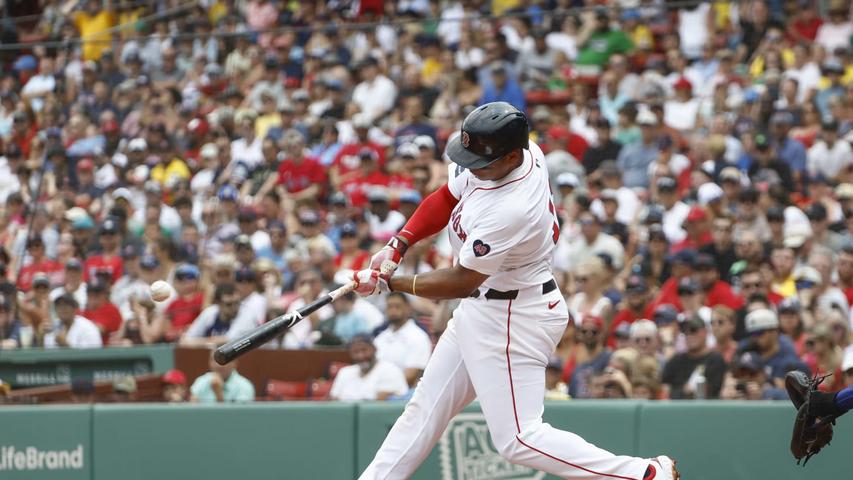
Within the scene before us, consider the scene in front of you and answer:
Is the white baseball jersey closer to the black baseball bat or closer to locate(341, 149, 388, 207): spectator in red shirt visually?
the black baseball bat

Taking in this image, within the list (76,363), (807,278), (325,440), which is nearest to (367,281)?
(325,440)

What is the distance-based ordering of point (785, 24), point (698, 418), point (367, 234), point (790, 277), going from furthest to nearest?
point (785, 24) → point (367, 234) → point (790, 277) → point (698, 418)

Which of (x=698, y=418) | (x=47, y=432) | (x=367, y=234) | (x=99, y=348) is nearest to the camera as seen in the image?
(x=698, y=418)

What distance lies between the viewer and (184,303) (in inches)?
435

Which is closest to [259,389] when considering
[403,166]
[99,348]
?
[99,348]

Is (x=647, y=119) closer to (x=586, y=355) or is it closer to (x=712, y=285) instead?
(x=712, y=285)

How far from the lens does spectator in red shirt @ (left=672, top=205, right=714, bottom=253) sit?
10.1 m

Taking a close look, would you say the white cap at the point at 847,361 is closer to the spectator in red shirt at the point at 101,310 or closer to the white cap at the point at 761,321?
the white cap at the point at 761,321

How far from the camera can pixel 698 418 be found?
6832mm

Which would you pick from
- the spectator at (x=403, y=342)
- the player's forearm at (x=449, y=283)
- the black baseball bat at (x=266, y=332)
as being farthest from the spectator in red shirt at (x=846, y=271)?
the black baseball bat at (x=266, y=332)

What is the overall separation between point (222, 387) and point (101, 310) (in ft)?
7.91

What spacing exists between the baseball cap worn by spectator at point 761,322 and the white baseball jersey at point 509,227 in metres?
3.03

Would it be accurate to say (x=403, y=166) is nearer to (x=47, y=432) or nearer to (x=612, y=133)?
(x=612, y=133)

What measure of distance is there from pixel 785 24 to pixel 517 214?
7.65m
